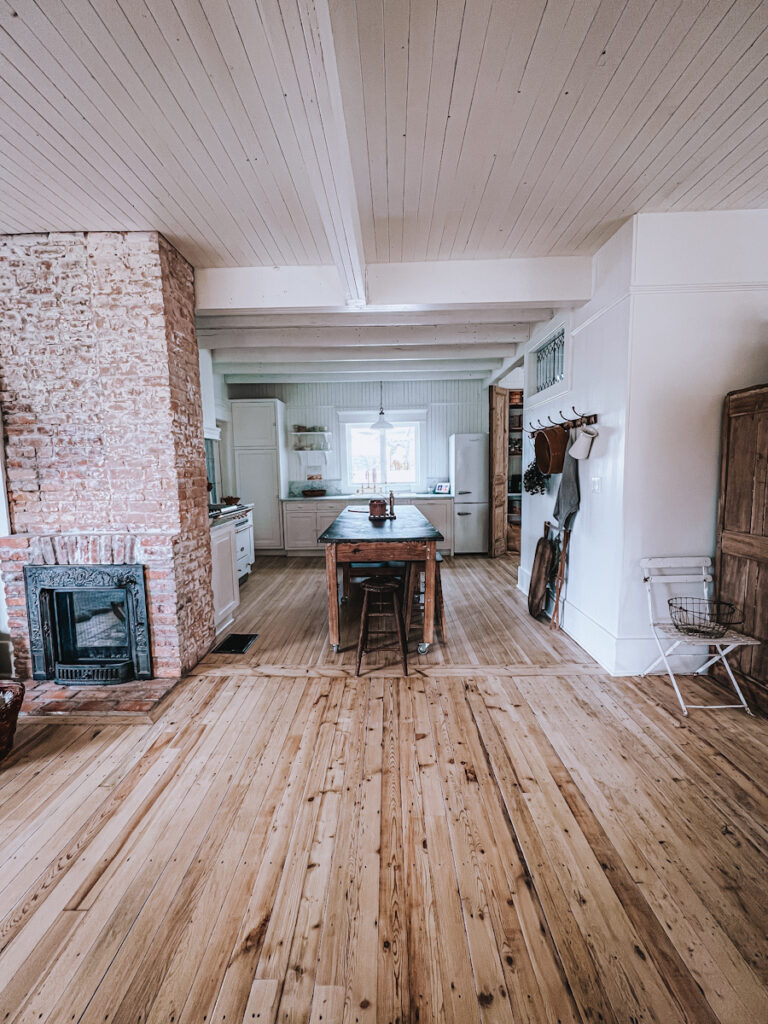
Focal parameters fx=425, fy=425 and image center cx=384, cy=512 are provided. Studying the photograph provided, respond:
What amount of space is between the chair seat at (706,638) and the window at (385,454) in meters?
5.25

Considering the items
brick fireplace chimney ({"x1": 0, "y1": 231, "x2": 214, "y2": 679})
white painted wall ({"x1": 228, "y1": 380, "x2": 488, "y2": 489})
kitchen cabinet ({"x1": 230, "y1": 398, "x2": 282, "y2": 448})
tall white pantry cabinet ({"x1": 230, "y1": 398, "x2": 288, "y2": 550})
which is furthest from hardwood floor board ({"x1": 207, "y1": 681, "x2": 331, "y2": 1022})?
white painted wall ({"x1": 228, "y1": 380, "x2": 488, "y2": 489})

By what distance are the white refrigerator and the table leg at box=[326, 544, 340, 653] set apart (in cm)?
390

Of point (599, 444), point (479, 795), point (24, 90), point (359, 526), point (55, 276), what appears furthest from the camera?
point (359, 526)

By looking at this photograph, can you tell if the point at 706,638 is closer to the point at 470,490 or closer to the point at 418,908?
the point at 418,908

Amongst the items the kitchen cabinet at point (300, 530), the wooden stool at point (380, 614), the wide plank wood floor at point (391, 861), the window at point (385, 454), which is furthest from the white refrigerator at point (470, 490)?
the wide plank wood floor at point (391, 861)

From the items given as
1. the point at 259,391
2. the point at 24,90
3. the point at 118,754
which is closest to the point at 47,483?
the point at 118,754

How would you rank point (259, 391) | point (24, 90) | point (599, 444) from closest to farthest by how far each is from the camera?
point (24, 90)
point (599, 444)
point (259, 391)

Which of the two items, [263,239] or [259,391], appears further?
[259,391]

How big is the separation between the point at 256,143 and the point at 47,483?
2581 millimetres

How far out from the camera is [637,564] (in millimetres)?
2967

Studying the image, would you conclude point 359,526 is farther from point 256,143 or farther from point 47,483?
point 256,143

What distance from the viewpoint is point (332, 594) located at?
344cm

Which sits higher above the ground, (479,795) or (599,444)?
(599,444)

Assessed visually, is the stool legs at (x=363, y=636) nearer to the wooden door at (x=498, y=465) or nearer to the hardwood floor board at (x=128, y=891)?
the hardwood floor board at (x=128, y=891)
